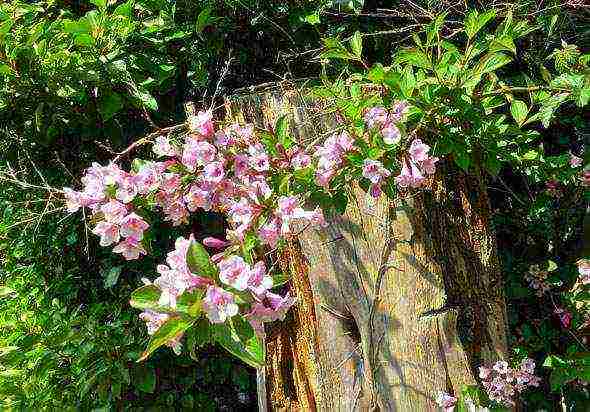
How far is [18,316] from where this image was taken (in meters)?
3.38

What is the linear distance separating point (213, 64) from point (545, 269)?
5.11ft

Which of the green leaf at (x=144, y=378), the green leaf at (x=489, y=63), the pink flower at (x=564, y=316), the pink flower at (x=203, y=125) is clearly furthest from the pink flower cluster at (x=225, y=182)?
the pink flower at (x=564, y=316)

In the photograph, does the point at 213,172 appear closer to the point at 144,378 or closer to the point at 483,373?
the point at 483,373

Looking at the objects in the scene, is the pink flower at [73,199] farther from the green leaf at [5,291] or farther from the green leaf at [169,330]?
the green leaf at [5,291]

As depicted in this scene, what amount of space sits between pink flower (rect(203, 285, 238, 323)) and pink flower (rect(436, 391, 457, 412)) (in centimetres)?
92

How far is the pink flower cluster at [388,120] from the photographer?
4.99ft

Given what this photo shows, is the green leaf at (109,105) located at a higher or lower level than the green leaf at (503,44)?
lower

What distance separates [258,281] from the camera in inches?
47.7

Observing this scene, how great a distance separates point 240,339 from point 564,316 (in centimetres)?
183

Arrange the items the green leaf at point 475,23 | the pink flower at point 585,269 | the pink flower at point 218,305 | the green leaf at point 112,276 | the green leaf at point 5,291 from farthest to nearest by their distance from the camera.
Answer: the green leaf at point 5,291 < the green leaf at point 112,276 < the pink flower at point 585,269 < the green leaf at point 475,23 < the pink flower at point 218,305

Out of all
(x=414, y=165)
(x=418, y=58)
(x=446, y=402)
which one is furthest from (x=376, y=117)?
(x=446, y=402)

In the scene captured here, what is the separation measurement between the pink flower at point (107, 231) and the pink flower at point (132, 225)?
0.02 m


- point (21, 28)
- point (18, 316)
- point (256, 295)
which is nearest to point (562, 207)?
point (256, 295)

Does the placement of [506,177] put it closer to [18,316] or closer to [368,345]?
[368,345]
